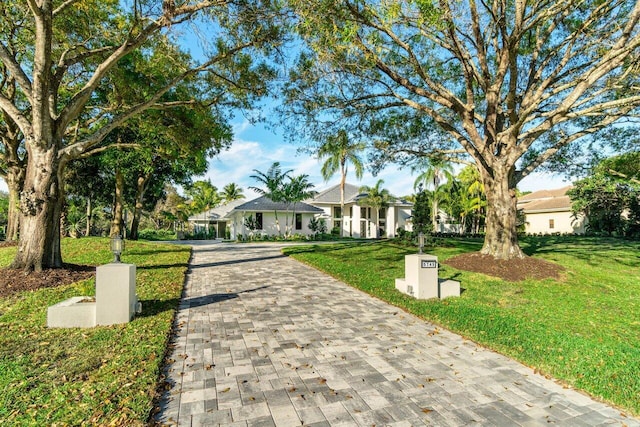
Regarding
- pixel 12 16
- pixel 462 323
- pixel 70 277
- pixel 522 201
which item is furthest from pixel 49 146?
pixel 522 201

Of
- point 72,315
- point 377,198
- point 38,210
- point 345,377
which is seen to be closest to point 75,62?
point 38,210

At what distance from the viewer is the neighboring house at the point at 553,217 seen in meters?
30.5

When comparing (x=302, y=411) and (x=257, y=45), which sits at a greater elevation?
(x=257, y=45)

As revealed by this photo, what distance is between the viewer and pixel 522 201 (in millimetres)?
40781

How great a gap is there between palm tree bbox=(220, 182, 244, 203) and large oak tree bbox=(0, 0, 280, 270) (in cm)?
3534

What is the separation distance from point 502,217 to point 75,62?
1320 cm

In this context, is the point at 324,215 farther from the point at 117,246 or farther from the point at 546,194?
the point at 546,194

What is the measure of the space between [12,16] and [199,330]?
11.8m

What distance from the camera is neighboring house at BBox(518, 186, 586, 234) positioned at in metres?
30.5

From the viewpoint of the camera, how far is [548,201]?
3462cm

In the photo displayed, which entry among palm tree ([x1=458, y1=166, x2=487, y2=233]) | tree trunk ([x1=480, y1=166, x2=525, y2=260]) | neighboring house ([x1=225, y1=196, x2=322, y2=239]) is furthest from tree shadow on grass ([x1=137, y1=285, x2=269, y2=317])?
palm tree ([x1=458, y1=166, x2=487, y2=233])

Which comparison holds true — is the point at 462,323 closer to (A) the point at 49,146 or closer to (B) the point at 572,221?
(A) the point at 49,146

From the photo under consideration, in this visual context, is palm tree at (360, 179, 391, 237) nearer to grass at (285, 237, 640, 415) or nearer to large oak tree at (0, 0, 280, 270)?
grass at (285, 237, 640, 415)

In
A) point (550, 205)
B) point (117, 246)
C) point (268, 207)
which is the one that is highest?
point (550, 205)
